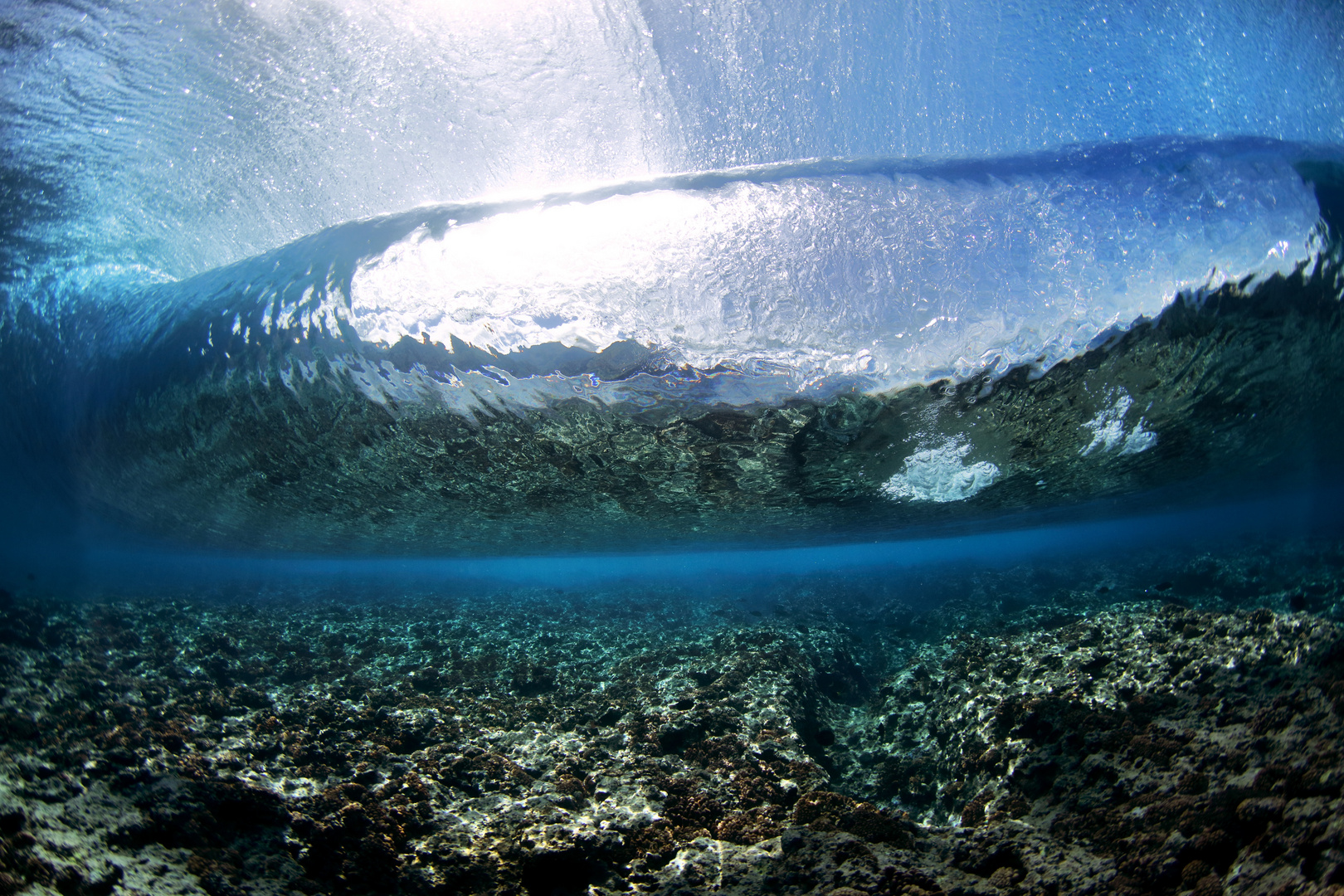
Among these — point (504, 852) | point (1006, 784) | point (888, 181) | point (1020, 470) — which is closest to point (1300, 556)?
point (1020, 470)

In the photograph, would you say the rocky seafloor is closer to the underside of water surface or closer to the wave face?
the underside of water surface

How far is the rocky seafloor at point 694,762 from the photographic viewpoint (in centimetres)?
378

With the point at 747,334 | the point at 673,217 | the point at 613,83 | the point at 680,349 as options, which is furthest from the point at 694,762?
the point at 613,83

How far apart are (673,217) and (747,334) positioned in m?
1.81

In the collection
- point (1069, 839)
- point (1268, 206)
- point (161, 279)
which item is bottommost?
point (1069, 839)

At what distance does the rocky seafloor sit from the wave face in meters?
4.52

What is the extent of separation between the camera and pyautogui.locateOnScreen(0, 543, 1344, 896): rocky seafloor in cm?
378

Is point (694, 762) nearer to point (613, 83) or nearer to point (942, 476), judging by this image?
point (613, 83)

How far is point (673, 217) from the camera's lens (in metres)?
5.80

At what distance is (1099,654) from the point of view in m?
7.81

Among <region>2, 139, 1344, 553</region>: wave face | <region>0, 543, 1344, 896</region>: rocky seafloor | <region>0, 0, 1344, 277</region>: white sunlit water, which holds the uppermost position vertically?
<region>0, 0, 1344, 277</region>: white sunlit water

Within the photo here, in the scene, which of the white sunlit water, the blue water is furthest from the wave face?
the white sunlit water

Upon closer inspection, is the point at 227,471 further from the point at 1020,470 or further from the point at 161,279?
the point at 1020,470

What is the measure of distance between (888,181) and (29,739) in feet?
42.7
